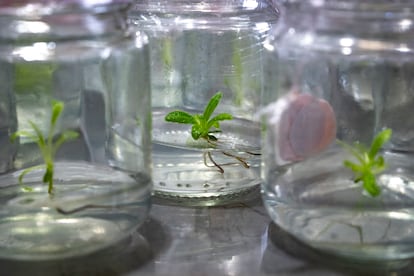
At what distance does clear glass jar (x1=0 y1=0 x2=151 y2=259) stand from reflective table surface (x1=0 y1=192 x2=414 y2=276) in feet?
0.07

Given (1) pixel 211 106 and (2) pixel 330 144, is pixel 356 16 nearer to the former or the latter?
(2) pixel 330 144

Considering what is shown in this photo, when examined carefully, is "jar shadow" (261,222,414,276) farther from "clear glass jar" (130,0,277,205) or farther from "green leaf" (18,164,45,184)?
"green leaf" (18,164,45,184)

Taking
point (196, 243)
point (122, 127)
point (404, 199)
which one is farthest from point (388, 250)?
point (122, 127)

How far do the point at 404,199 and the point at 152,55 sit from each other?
1.23 feet

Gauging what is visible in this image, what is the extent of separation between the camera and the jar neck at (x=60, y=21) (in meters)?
0.64

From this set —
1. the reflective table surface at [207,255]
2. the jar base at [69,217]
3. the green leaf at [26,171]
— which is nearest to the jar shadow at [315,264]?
the reflective table surface at [207,255]

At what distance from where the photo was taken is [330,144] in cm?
71

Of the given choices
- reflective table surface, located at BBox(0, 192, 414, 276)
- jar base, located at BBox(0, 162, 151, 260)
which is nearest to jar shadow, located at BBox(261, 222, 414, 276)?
reflective table surface, located at BBox(0, 192, 414, 276)

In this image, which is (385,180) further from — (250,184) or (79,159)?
(79,159)

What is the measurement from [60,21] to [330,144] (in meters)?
0.30

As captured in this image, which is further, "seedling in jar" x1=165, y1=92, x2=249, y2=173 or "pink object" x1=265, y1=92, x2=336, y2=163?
"seedling in jar" x1=165, y1=92, x2=249, y2=173

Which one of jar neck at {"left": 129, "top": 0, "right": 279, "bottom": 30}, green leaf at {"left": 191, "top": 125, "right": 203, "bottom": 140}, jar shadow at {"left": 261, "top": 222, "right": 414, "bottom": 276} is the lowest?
jar shadow at {"left": 261, "top": 222, "right": 414, "bottom": 276}

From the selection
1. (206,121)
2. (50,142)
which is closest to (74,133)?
(50,142)

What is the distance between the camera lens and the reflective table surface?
649mm
